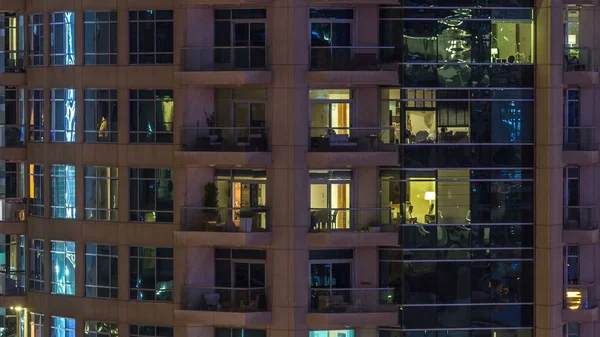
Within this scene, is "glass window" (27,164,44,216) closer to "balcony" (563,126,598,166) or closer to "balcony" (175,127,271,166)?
"balcony" (175,127,271,166)

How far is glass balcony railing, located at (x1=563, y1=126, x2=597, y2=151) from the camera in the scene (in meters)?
49.8

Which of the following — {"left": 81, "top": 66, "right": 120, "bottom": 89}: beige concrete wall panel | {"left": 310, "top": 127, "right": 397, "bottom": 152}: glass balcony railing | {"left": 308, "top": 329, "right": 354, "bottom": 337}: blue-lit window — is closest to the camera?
{"left": 310, "top": 127, "right": 397, "bottom": 152}: glass balcony railing

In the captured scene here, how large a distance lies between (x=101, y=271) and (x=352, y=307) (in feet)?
26.6

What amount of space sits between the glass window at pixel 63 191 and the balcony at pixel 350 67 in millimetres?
8664

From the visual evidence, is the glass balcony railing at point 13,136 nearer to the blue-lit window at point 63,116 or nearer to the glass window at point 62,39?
the blue-lit window at point 63,116

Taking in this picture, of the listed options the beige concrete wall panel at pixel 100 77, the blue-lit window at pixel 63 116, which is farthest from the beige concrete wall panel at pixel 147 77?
the blue-lit window at pixel 63 116

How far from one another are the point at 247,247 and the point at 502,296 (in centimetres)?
779

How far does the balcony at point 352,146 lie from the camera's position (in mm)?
47656

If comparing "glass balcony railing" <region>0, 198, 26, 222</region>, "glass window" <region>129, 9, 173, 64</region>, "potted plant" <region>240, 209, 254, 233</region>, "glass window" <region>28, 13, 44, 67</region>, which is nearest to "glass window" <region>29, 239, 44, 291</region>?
"glass balcony railing" <region>0, 198, 26, 222</region>

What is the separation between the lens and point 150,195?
49.9 metres

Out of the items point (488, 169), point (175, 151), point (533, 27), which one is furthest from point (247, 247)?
point (533, 27)

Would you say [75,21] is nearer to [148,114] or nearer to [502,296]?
[148,114]

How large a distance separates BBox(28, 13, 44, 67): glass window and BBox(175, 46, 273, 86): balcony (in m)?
5.75

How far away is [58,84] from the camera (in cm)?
5112
